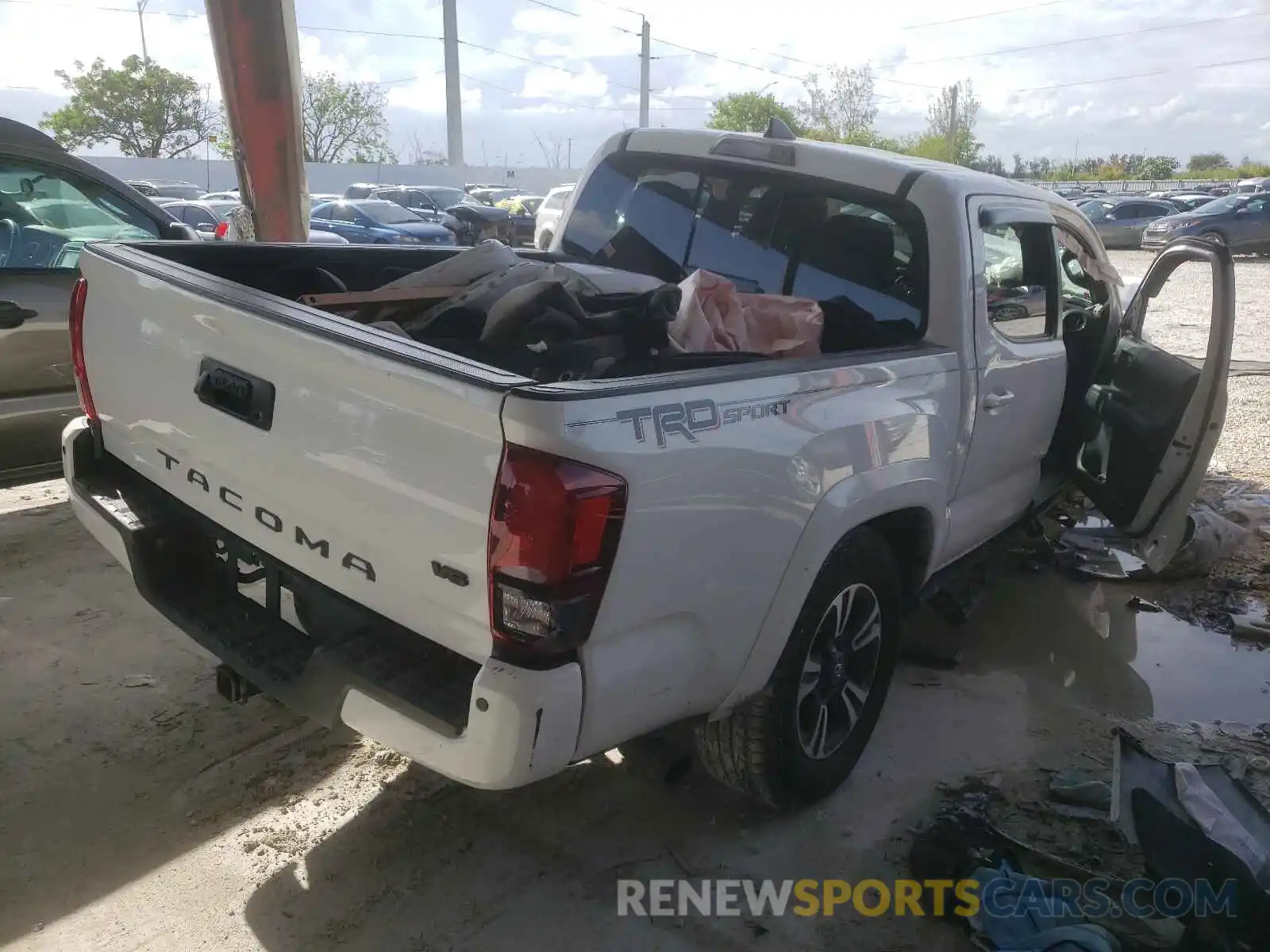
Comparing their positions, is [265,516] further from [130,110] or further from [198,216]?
[130,110]

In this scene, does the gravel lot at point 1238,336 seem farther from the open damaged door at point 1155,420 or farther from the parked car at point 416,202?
the parked car at point 416,202

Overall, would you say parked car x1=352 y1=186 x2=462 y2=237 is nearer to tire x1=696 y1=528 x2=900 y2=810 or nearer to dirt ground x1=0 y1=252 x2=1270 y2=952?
dirt ground x1=0 y1=252 x2=1270 y2=952

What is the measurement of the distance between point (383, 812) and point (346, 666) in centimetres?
93

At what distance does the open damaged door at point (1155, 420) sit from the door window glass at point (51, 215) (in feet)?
15.5

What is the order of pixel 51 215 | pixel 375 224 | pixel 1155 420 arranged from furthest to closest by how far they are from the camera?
1. pixel 375 224
2. pixel 51 215
3. pixel 1155 420

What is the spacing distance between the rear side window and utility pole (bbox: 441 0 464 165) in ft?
185

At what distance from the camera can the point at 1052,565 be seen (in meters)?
5.43

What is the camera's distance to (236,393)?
2.39 m

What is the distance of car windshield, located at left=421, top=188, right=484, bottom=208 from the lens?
29984 millimetres

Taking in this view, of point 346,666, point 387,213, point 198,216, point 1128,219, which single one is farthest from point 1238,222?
point 346,666

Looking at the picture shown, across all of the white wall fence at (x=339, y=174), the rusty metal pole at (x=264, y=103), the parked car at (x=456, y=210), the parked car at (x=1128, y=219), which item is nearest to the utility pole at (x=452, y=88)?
the white wall fence at (x=339, y=174)

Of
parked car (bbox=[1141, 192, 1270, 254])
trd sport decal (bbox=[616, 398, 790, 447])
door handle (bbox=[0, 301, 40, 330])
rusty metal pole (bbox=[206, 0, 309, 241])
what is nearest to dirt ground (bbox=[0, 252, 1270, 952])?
door handle (bbox=[0, 301, 40, 330])

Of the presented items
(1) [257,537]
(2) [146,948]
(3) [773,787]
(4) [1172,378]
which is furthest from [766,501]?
(4) [1172,378]

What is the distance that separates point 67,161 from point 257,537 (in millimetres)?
3428
